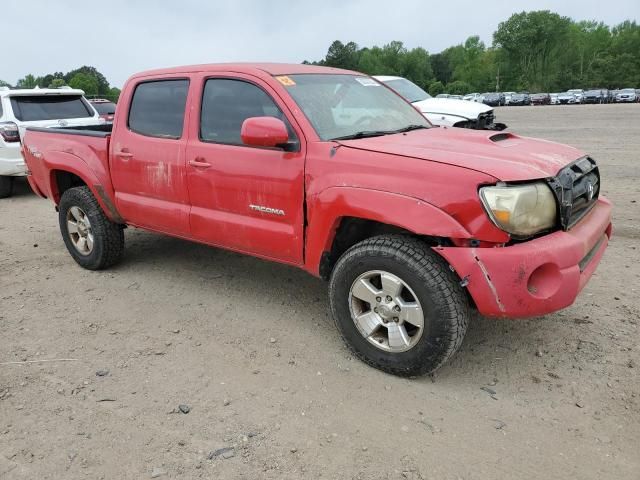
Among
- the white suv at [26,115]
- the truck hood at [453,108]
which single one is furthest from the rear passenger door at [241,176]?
the truck hood at [453,108]

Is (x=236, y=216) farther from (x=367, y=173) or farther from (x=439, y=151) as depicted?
(x=439, y=151)

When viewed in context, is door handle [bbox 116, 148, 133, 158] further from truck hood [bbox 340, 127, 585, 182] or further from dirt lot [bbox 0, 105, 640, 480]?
truck hood [bbox 340, 127, 585, 182]

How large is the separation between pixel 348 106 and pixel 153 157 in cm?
158

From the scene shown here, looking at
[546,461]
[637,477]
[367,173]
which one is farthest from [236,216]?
[637,477]

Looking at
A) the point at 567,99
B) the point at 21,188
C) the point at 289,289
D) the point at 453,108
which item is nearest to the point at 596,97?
the point at 567,99

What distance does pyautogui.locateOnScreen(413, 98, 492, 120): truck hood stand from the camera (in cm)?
907

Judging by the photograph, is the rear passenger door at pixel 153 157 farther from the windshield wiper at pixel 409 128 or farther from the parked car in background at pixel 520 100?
the parked car in background at pixel 520 100

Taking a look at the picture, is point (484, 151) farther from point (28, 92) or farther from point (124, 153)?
point (28, 92)

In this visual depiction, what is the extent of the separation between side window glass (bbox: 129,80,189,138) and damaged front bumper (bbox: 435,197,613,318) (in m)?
2.38

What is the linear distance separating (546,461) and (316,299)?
7.30 ft

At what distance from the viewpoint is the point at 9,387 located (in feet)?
10.6

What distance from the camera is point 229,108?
12.8 feet

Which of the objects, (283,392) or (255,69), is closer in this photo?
(283,392)

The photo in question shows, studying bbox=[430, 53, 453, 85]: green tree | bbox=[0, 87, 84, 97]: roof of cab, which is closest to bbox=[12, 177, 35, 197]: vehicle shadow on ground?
bbox=[0, 87, 84, 97]: roof of cab
